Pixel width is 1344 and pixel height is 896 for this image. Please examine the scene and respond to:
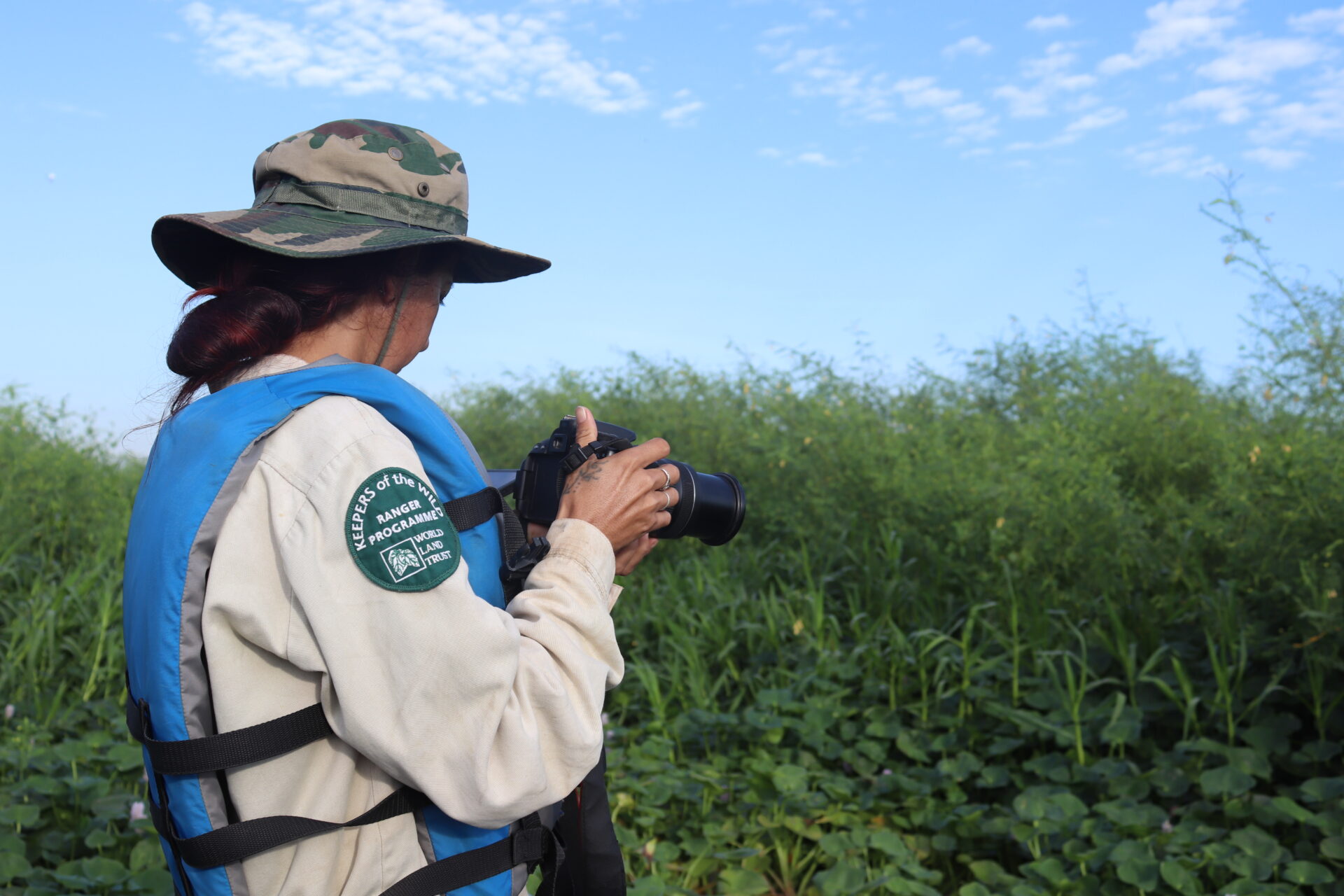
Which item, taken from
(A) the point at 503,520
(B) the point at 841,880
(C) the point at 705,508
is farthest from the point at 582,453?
(B) the point at 841,880

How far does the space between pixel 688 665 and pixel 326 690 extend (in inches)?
127

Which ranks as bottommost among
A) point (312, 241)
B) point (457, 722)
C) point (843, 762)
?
point (843, 762)

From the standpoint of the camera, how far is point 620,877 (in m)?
1.80

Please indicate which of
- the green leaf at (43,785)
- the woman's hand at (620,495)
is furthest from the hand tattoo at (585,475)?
the green leaf at (43,785)

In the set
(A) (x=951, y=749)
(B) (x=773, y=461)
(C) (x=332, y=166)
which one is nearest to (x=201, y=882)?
(C) (x=332, y=166)

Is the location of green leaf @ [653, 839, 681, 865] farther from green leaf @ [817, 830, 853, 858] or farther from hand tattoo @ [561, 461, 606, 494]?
hand tattoo @ [561, 461, 606, 494]

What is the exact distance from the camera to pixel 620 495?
4.86 ft

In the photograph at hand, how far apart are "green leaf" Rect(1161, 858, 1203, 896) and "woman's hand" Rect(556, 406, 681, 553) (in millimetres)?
1911

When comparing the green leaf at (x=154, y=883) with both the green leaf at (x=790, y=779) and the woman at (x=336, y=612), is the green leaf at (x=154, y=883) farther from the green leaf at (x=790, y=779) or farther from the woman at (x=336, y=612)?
the green leaf at (x=790, y=779)

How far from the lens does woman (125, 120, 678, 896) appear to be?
45.2 inches

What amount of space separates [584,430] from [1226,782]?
8.15 feet

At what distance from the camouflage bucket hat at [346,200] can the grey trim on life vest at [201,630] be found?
1.03 feet

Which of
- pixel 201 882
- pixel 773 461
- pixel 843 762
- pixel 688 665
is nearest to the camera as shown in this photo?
pixel 201 882

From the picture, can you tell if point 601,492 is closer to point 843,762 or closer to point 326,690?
point 326,690
